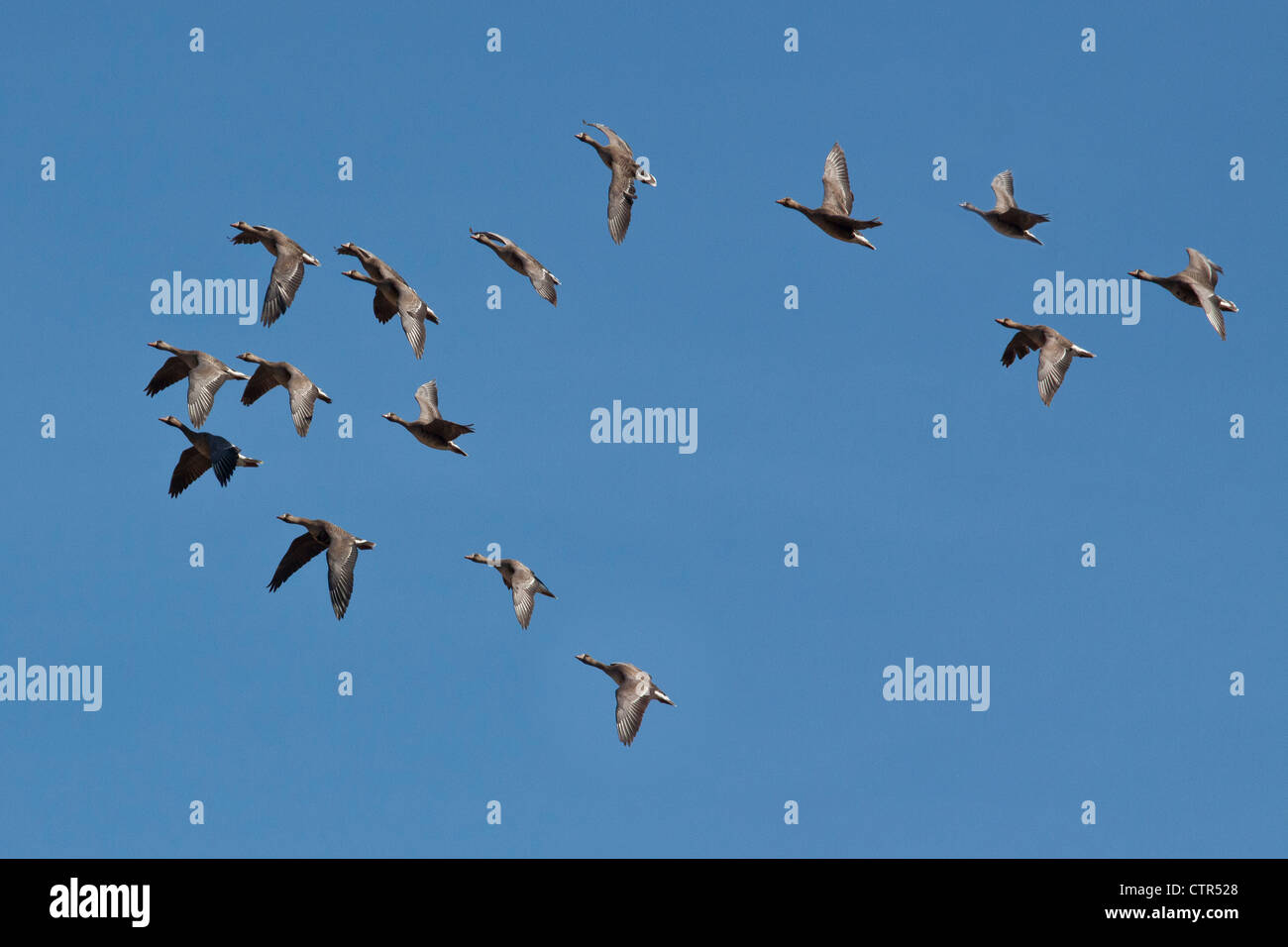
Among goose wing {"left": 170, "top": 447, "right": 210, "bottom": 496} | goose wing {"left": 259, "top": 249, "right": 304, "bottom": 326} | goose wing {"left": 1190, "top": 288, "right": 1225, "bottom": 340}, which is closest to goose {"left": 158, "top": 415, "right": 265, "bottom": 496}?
goose wing {"left": 170, "top": 447, "right": 210, "bottom": 496}

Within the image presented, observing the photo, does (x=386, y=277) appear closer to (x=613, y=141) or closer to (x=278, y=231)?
(x=278, y=231)

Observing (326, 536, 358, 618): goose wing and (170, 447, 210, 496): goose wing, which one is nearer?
(326, 536, 358, 618): goose wing

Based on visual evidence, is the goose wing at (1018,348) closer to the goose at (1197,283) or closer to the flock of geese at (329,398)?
the goose at (1197,283)

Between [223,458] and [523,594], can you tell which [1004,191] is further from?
[223,458]

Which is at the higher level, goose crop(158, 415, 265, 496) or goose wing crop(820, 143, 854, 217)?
goose wing crop(820, 143, 854, 217)

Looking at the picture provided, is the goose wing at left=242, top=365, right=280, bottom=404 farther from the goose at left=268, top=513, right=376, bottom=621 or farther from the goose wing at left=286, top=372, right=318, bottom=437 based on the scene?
the goose at left=268, top=513, right=376, bottom=621
